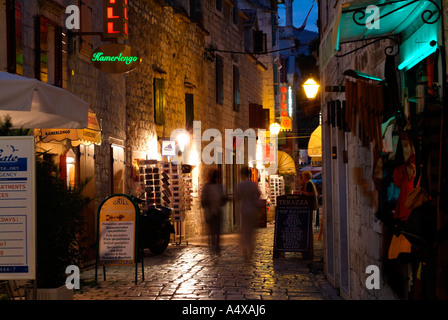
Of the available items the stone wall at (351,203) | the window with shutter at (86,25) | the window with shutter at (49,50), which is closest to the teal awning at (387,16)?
the stone wall at (351,203)

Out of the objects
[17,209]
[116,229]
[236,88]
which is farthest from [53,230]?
[236,88]

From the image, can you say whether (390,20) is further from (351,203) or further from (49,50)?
(49,50)

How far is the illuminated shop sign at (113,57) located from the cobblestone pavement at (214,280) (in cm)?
393

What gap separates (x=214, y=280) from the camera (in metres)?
10.6

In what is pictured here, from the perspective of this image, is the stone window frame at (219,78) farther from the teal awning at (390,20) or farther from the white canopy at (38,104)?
the teal awning at (390,20)

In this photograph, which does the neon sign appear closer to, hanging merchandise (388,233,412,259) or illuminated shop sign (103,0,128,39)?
illuminated shop sign (103,0,128,39)

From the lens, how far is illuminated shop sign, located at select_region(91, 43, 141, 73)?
42.7 feet

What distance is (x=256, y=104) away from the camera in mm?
29703

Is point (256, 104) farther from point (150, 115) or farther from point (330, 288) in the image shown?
point (330, 288)

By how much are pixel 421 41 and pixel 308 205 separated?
8.38 metres

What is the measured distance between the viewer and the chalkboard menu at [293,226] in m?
13.1

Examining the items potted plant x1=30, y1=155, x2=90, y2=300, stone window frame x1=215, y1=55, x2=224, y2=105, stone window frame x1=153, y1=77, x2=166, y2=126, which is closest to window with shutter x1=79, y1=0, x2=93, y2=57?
stone window frame x1=153, y1=77, x2=166, y2=126

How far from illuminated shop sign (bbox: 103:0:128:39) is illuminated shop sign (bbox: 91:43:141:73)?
1.05ft
